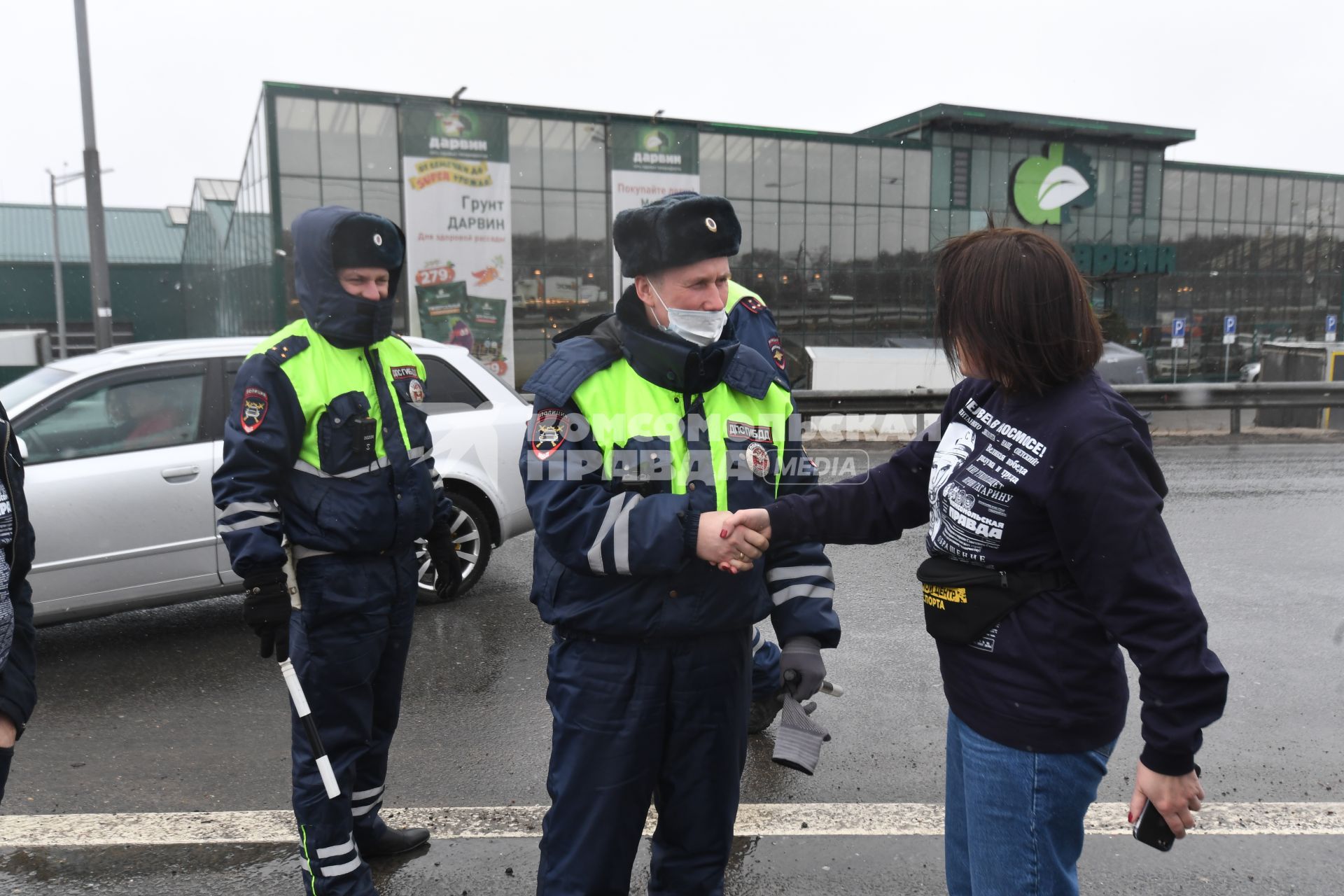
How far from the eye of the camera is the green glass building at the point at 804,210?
27.9 m

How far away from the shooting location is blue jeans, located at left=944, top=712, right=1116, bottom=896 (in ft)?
6.40

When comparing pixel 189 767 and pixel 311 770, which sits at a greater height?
pixel 311 770

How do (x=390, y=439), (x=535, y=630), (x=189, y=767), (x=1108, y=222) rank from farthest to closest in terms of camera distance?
(x=1108, y=222), (x=535, y=630), (x=189, y=767), (x=390, y=439)

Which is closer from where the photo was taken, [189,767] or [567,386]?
[567,386]

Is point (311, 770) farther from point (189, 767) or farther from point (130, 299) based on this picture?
point (130, 299)

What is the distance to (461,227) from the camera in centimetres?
2886

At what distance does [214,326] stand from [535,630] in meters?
45.1

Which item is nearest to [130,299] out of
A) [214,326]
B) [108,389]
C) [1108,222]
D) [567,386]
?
[214,326]

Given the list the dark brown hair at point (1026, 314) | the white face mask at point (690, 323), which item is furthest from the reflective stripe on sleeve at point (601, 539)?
the dark brown hair at point (1026, 314)

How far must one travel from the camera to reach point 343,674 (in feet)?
9.67

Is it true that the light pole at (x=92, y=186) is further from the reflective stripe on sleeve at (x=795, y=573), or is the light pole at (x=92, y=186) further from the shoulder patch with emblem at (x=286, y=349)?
the reflective stripe on sleeve at (x=795, y=573)

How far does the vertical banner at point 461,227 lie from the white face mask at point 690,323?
1028 inches

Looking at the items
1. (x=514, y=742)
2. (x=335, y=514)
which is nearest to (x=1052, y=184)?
(x=514, y=742)

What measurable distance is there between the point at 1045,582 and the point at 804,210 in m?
35.9
